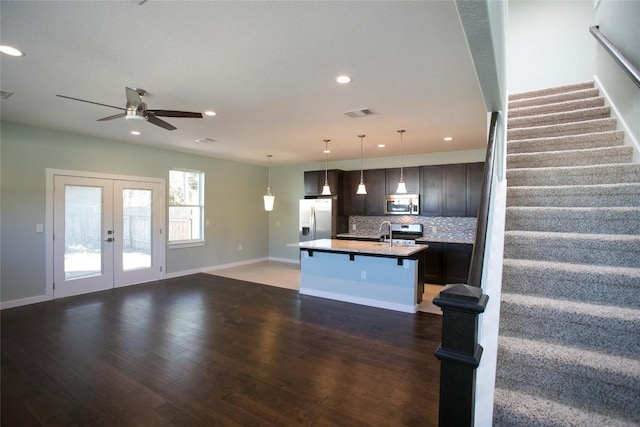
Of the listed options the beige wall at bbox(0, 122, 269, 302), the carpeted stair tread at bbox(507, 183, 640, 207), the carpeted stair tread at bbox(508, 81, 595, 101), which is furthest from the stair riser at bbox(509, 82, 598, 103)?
the beige wall at bbox(0, 122, 269, 302)

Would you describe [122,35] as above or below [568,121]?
above

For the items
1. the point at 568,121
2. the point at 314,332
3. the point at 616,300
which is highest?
the point at 568,121

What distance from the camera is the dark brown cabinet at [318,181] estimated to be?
24.4ft

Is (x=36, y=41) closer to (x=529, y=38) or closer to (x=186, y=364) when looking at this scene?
(x=186, y=364)

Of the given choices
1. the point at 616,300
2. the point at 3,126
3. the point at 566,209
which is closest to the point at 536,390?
the point at 616,300

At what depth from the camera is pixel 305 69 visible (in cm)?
280

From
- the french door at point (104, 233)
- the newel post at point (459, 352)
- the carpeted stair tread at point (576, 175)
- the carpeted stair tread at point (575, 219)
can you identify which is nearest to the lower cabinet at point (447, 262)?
the carpeted stair tread at point (576, 175)

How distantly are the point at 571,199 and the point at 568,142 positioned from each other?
89cm

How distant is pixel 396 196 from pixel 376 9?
5.20 metres

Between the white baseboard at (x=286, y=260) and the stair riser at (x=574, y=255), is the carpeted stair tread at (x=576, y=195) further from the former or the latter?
the white baseboard at (x=286, y=260)

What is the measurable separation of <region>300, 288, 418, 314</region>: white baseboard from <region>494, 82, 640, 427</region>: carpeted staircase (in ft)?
7.48

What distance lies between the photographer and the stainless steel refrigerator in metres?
7.29

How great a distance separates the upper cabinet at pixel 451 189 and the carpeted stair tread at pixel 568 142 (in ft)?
9.07

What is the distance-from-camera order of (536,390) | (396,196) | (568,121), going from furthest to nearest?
1. (396,196)
2. (568,121)
3. (536,390)
